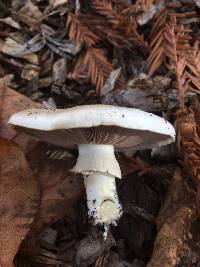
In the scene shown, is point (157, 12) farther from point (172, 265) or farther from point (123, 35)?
point (172, 265)

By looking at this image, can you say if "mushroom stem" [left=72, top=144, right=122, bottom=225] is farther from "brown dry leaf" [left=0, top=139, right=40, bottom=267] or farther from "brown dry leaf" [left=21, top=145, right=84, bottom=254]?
"brown dry leaf" [left=0, top=139, right=40, bottom=267]

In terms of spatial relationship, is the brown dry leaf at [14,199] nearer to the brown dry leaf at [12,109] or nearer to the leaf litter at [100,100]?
the leaf litter at [100,100]

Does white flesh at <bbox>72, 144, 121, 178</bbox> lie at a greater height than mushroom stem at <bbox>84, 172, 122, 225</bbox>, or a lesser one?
greater

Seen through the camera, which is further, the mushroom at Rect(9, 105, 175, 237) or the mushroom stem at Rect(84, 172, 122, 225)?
the mushroom stem at Rect(84, 172, 122, 225)

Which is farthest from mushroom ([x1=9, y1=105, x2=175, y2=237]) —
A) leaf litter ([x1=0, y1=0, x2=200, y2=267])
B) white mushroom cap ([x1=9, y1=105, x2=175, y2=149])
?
leaf litter ([x1=0, y1=0, x2=200, y2=267])

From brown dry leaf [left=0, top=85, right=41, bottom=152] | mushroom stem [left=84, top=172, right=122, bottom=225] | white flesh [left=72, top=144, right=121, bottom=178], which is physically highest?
brown dry leaf [left=0, top=85, right=41, bottom=152]

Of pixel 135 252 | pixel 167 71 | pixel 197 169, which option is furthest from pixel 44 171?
pixel 167 71

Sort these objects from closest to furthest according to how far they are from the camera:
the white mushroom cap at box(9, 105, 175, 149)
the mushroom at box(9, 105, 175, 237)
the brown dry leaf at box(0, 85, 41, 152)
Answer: the white mushroom cap at box(9, 105, 175, 149), the mushroom at box(9, 105, 175, 237), the brown dry leaf at box(0, 85, 41, 152)

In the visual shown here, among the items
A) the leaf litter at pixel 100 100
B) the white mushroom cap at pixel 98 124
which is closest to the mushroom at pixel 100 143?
the white mushroom cap at pixel 98 124
